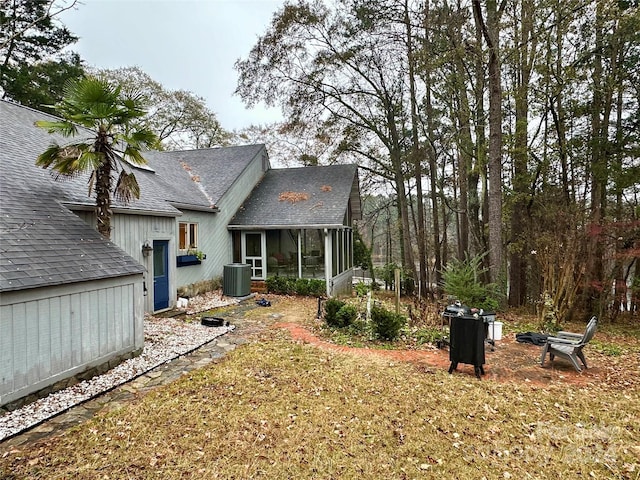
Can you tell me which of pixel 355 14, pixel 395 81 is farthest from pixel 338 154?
pixel 355 14

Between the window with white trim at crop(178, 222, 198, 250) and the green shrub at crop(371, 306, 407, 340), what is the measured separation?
24.5 feet

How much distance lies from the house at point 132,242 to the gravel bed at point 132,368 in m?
0.23

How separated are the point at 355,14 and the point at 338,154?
6847 mm

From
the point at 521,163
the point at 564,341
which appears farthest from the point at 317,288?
the point at 521,163

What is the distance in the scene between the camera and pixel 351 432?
3754 mm

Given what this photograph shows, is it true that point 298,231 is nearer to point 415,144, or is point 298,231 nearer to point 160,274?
point 160,274

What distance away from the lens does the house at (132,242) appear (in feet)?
14.1

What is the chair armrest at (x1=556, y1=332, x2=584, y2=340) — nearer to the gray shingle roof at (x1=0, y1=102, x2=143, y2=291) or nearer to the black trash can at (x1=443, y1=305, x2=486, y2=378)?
the black trash can at (x1=443, y1=305, x2=486, y2=378)

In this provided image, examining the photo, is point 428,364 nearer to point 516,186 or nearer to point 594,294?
point 594,294

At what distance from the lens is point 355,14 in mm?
13328

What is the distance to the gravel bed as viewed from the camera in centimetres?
386

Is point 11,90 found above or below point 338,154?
above

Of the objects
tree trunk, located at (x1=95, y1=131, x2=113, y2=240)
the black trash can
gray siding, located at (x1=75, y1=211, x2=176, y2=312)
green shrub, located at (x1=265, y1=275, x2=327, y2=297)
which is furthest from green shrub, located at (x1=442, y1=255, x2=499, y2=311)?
tree trunk, located at (x1=95, y1=131, x2=113, y2=240)

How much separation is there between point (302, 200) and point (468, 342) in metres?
10.1
